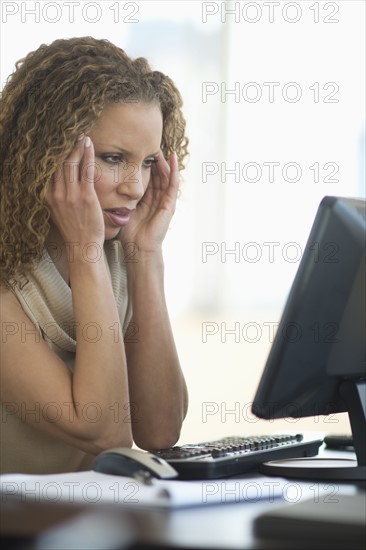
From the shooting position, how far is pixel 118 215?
168cm

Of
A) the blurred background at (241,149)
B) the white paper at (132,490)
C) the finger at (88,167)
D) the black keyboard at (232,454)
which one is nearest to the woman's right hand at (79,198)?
the finger at (88,167)

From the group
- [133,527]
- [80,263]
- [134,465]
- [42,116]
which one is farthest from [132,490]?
[42,116]

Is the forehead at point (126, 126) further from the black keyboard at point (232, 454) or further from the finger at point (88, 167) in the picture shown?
the black keyboard at point (232, 454)

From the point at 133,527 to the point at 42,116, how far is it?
96cm

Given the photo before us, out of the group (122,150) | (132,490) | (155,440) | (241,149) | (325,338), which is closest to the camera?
(132,490)

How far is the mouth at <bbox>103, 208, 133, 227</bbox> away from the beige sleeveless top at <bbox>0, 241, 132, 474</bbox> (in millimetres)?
140

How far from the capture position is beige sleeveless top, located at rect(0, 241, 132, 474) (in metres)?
1.57

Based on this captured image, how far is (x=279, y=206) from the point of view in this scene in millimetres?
4188

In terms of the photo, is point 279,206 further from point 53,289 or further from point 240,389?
point 53,289

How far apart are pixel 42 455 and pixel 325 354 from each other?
65 centimetres

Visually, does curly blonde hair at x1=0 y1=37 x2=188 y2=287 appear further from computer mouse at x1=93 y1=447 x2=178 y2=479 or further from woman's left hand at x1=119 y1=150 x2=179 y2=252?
computer mouse at x1=93 y1=447 x2=178 y2=479

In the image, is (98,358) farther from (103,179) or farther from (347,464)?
(347,464)

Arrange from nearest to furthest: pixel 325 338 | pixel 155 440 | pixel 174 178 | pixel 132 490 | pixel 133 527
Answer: pixel 133 527, pixel 132 490, pixel 325 338, pixel 155 440, pixel 174 178

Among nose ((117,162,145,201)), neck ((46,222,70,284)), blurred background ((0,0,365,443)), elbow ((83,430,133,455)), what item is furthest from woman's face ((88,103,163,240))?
blurred background ((0,0,365,443))
